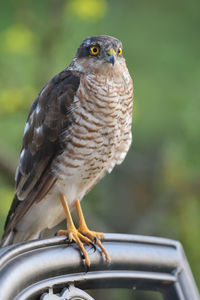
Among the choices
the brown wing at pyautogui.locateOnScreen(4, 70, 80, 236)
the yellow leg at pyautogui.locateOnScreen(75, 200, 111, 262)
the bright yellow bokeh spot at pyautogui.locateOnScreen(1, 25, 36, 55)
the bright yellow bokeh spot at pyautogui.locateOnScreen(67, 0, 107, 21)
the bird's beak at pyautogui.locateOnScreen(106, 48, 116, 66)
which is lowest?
the yellow leg at pyautogui.locateOnScreen(75, 200, 111, 262)

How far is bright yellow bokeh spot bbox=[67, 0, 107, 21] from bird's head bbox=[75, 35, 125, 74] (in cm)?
222

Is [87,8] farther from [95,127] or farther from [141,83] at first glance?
[95,127]

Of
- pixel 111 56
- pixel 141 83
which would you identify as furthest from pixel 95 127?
pixel 141 83

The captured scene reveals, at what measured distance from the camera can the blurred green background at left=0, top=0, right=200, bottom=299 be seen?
248 inches

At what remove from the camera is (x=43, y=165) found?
383 centimetres

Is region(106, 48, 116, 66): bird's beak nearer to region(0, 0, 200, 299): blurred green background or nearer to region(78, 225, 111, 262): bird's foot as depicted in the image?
region(78, 225, 111, 262): bird's foot

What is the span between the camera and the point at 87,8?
19.8ft

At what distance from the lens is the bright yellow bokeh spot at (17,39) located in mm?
6078

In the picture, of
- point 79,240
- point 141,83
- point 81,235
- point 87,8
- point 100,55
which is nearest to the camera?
point 79,240

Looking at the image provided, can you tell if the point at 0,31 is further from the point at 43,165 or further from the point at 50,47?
the point at 43,165

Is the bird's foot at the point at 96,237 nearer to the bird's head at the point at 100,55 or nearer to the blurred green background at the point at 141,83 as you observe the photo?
the bird's head at the point at 100,55

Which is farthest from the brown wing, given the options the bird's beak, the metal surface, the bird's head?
the metal surface

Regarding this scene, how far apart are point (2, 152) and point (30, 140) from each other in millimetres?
2514

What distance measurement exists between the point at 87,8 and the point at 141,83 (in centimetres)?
166
